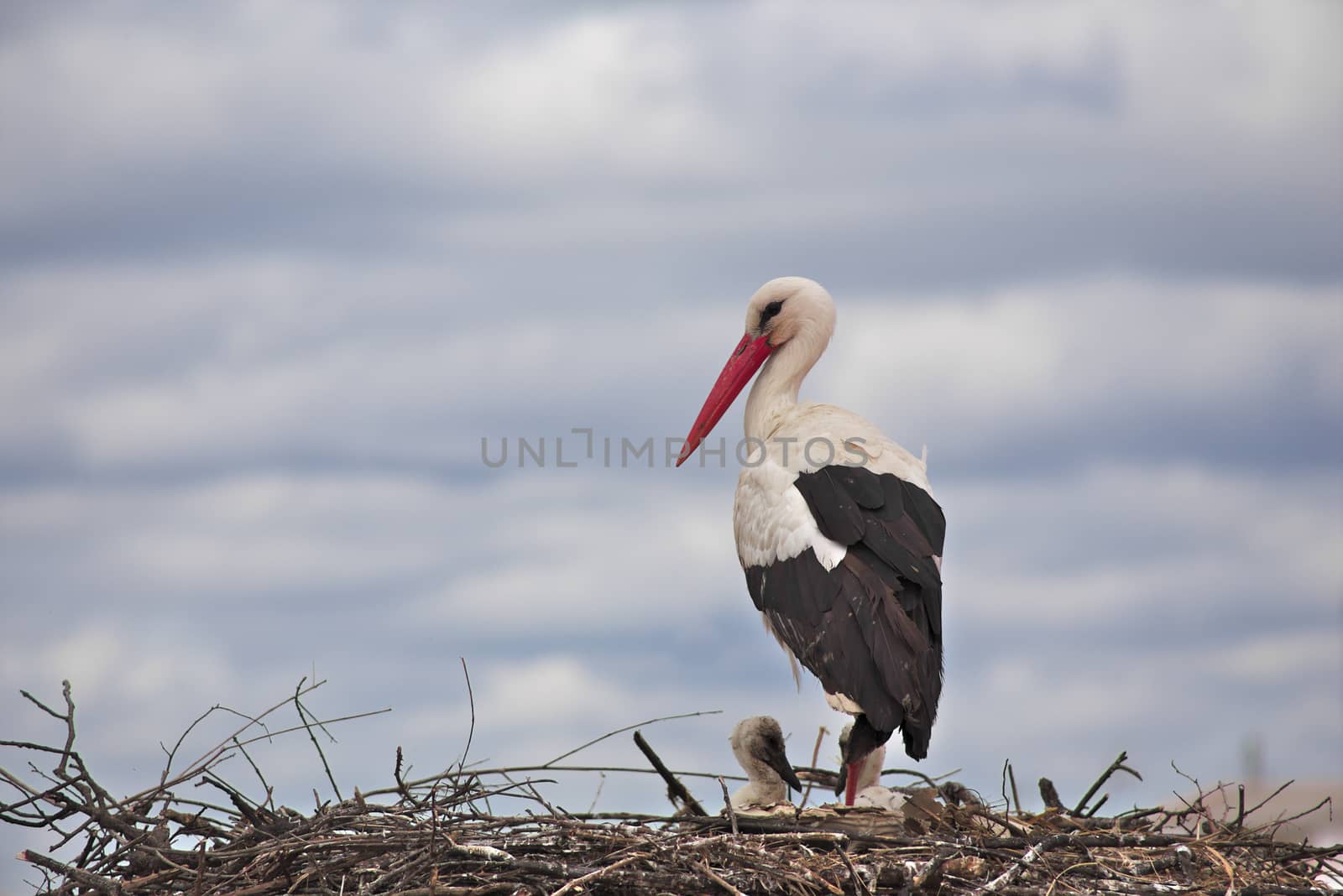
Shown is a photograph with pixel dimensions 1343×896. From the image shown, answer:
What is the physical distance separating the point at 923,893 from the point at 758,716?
62.4 inches

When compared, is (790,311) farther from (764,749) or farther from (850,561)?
(764,749)

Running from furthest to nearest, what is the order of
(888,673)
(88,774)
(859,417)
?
(859,417)
(888,673)
(88,774)

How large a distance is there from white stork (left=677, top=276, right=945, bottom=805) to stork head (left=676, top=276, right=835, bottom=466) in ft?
1.04

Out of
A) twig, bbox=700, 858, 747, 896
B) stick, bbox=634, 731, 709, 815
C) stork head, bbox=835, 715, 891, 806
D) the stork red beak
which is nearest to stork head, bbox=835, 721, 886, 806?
stork head, bbox=835, 715, 891, 806

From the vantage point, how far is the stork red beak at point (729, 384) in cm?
699

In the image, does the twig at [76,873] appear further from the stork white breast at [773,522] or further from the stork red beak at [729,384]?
the stork red beak at [729,384]

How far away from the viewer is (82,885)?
13.9ft

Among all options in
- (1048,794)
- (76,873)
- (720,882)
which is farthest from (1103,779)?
(76,873)

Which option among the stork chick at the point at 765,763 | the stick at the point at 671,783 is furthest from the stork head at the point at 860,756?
the stick at the point at 671,783

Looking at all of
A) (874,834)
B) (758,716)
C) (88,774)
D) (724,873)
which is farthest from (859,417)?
(88,774)

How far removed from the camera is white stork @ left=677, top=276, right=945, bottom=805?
5.31 meters

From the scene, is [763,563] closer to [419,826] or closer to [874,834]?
[874,834]

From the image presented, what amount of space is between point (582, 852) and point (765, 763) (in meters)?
1.55

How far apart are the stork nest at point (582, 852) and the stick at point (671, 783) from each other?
14.3 inches
